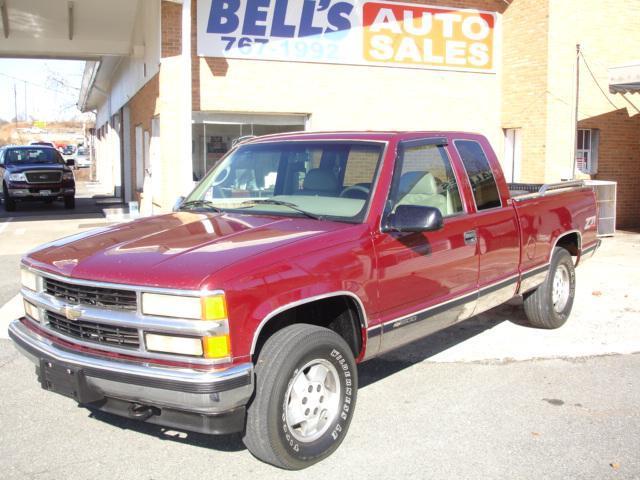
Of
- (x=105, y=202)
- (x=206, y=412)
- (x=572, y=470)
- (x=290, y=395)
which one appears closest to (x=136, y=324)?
(x=206, y=412)

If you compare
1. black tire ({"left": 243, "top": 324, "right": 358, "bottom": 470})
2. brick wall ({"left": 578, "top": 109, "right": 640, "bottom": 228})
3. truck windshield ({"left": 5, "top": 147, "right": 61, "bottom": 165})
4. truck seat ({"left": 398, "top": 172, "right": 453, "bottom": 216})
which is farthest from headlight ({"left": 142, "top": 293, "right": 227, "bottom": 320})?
truck windshield ({"left": 5, "top": 147, "right": 61, "bottom": 165})

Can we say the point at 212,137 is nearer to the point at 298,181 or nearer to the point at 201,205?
the point at 201,205

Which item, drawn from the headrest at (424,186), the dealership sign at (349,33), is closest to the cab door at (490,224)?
the headrest at (424,186)

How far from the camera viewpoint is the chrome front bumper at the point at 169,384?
11.1 feet

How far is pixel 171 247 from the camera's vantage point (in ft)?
12.9

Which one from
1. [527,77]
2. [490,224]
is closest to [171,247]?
[490,224]

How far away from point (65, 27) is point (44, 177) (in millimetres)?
5336

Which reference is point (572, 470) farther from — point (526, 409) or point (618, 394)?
point (618, 394)

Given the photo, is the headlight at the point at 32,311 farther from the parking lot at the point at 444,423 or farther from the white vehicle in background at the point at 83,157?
the white vehicle in background at the point at 83,157

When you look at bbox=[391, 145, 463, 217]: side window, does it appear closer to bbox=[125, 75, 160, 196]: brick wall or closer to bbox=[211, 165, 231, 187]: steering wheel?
bbox=[211, 165, 231, 187]: steering wheel

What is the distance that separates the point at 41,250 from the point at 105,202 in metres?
20.9

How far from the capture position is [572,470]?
3924mm

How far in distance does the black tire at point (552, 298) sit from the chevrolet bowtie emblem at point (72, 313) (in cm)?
447

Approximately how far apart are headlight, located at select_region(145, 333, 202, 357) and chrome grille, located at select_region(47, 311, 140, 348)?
0.10m
